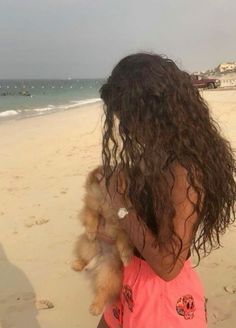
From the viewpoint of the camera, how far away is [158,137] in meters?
1.77

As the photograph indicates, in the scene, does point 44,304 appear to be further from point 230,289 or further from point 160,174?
point 160,174

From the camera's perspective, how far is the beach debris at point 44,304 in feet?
12.7

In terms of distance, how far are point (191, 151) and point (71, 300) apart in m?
2.55

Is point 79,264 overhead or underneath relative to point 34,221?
overhead

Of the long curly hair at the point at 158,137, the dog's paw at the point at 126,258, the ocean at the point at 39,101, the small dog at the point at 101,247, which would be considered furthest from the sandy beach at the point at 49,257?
the ocean at the point at 39,101

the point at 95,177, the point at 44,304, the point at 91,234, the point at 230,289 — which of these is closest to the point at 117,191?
the point at 95,177

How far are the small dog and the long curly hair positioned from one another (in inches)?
10.3

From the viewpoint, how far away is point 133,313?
6.35 feet

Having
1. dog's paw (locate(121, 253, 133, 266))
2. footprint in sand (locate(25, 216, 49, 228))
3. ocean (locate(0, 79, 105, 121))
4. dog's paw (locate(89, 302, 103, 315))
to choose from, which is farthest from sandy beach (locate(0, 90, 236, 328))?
ocean (locate(0, 79, 105, 121))

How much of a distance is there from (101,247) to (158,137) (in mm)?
725

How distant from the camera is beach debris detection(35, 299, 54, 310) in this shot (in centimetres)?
386

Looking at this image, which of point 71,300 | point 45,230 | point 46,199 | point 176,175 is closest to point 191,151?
point 176,175

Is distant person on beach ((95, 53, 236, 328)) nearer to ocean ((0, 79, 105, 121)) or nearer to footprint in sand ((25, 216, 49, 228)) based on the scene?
ocean ((0, 79, 105, 121))

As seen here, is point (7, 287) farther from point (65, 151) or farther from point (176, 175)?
point (65, 151)
